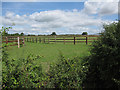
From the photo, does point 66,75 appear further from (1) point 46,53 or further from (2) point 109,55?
(1) point 46,53

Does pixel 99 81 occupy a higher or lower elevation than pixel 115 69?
lower

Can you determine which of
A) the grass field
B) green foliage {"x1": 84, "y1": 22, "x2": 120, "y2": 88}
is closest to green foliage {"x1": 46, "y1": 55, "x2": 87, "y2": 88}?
green foliage {"x1": 84, "y1": 22, "x2": 120, "y2": 88}

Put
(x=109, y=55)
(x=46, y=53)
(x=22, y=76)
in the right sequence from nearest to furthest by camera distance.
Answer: (x=109, y=55) < (x=22, y=76) < (x=46, y=53)

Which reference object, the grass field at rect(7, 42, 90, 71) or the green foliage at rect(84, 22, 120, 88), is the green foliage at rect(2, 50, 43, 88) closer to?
the grass field at rect(7, 42, 90, 71)

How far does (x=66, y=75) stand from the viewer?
3.16m

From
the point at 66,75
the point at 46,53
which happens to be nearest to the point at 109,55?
the point at 66,75

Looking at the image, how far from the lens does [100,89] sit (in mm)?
3383

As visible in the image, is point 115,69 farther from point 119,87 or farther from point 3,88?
point 3,88

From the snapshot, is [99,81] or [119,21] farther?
[99,81]

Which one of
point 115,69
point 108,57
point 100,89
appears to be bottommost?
point 100,89

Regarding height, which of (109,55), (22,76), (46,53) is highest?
(109,55)

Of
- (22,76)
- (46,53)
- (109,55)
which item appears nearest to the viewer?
(109,55)

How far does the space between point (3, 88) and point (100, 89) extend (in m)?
2.67

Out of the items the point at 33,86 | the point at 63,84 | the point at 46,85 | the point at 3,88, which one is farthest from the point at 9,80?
the point at 63,84
